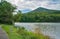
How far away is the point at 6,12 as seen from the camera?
54031 millimetres

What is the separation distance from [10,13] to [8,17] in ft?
3.19

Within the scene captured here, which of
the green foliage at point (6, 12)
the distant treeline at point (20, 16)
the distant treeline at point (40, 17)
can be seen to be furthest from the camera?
the distant treeline at point (40, 17)

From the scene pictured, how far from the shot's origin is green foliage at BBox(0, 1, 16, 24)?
5166cm

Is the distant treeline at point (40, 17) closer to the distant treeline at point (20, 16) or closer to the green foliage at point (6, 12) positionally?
the distant treeline at point (20, 16)

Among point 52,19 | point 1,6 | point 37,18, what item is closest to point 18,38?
point 1,6

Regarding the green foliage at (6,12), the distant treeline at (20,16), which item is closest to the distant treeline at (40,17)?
the distant treeline at (20,16)

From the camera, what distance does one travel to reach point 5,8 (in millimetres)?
55438

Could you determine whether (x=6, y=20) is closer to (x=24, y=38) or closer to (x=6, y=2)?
(x=6, y=2)

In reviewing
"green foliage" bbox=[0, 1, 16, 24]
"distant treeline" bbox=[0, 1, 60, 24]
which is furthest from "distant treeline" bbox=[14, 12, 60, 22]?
"green foliage" bbox=[0, 1, 16, 24]

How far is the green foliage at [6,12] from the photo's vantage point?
2034 inches

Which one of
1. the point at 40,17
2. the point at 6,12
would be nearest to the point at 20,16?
the point at 6,12

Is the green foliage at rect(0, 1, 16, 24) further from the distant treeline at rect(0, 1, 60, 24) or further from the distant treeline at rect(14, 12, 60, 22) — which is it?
the distant treeline at rect(14, 12, 60, 22)

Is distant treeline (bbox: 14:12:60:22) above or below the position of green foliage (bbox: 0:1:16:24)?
below

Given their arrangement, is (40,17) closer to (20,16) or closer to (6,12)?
(20,16)
